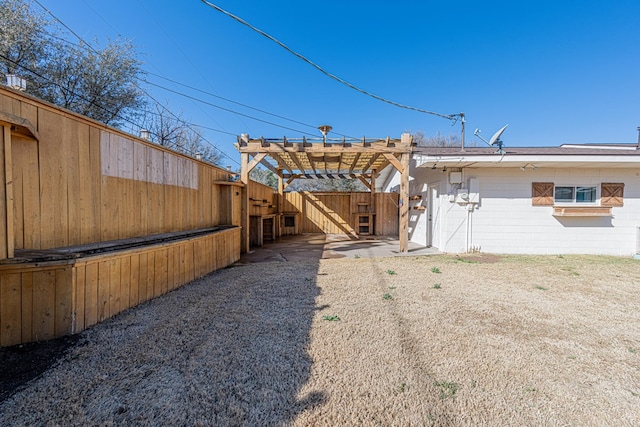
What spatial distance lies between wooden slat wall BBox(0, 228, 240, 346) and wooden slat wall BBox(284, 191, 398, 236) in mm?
8665

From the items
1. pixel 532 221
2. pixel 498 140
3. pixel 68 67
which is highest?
pixel 68 67

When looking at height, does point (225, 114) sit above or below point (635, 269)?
above

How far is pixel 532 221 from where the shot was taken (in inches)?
282

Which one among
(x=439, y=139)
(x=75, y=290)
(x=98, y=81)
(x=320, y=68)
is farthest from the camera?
(x=439, y=139)

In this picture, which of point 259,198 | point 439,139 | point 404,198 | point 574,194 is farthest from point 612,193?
point 439,139

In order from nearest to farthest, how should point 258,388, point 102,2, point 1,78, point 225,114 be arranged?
point 258,388 → point 102,2 → point 1,78 → point 225,114

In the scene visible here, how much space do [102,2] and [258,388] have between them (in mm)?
8387

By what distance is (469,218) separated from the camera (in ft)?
23.7

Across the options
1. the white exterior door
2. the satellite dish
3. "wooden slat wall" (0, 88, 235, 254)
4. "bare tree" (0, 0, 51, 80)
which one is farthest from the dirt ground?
"bare tree" (0, 0, 51, 80)

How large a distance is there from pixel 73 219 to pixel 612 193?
37.1 ft

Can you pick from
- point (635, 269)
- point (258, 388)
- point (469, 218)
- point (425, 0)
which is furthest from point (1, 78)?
point (635, 269)

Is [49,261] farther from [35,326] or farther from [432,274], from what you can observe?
[432,274]

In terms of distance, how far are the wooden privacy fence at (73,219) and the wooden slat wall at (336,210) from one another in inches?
322

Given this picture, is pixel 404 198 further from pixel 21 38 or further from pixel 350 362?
pixel 21 38
